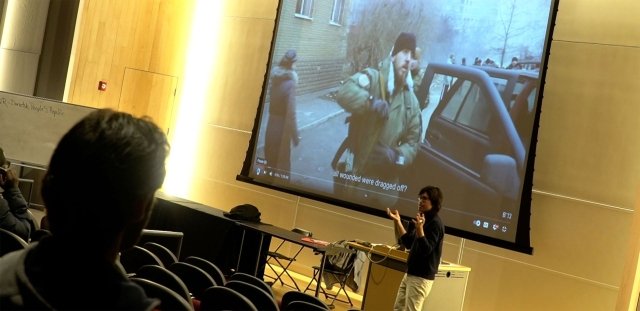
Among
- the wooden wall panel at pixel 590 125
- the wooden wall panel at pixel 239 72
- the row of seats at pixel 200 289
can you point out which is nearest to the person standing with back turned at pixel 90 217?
the row of seats at pixel 200 289

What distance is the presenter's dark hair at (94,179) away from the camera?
4.07ft

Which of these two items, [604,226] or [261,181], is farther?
[261,181]

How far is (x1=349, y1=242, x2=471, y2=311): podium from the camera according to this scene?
272 inches

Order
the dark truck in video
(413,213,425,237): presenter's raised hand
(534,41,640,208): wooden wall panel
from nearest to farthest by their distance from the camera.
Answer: (413,213,425,237): presenter's raised hand → (534,41,640,208): wooden wall panel → the dark truck in video

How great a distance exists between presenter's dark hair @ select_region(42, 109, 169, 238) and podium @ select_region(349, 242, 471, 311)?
574 centimetres

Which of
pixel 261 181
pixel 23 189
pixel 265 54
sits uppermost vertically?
pixel 265 54

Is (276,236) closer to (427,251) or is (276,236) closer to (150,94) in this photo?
(427,251)

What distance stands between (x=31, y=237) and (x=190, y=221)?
289 centimetres

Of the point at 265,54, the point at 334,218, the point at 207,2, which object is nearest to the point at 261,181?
the point at 334,218

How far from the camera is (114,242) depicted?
4.16ft

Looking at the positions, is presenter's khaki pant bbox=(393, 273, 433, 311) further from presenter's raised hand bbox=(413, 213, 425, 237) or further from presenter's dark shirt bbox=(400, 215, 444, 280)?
presenter's raised hand bbox=(413, 213, 425, 237)

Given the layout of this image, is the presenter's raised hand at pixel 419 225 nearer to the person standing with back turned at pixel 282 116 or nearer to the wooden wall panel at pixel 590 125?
the wooden wall panel at pixel 590 125

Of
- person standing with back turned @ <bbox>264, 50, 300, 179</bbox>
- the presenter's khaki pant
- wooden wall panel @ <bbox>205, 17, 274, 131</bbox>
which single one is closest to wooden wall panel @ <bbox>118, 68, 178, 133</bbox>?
wooden wall panel @ <bbox>205, 17, 274, 131</bbox>

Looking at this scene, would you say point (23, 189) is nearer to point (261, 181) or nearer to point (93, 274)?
point (261, 181)
